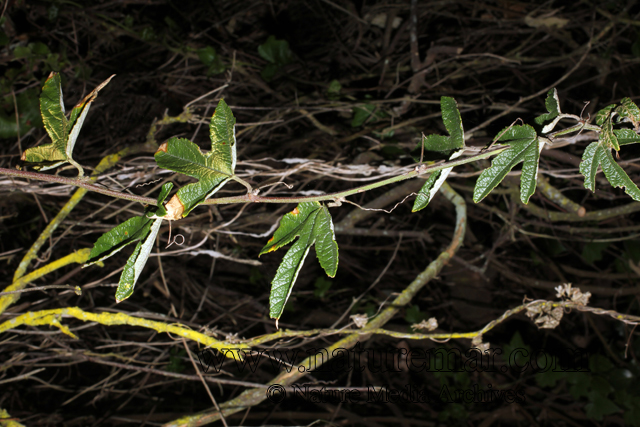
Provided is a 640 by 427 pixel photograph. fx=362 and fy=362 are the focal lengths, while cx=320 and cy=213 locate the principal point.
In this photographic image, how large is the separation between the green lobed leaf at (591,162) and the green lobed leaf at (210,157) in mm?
590

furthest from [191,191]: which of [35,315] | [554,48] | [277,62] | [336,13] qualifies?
[554,48]

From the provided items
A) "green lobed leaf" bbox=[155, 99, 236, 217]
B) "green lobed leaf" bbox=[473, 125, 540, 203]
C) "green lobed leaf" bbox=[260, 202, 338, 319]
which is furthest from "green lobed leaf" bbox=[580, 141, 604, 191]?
"green lobed leaf" bbox=[155, 99, 236, 217]

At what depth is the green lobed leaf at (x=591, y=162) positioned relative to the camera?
62 cm

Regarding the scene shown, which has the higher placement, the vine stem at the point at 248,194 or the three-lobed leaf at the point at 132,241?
the vine stem at the point at 248,194

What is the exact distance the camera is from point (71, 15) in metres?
1.84

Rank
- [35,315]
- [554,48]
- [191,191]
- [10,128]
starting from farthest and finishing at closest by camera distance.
→ [554,48] < [10,128] < [35,315] < [191,191]

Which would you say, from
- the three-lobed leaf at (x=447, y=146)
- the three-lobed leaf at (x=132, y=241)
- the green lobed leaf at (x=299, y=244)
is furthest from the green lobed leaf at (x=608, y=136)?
the three-lobed leaf at (x=132, y=241)

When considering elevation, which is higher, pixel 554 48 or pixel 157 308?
pixel 554 48

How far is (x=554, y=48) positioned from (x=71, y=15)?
99.7 inches

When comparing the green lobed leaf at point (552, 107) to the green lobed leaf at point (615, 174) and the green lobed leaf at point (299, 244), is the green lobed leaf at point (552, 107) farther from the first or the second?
the green lobed leaf at point (299, 244)

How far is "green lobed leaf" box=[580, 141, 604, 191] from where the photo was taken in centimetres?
62

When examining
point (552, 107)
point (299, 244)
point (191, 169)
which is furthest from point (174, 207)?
point (552, 107)

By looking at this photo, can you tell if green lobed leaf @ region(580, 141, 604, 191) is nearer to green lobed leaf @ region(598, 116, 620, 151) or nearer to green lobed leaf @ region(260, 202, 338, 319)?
green lobed leaf @ region(598, 116, 620, 151)

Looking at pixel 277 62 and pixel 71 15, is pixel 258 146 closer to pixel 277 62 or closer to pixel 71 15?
pixel 277 62
